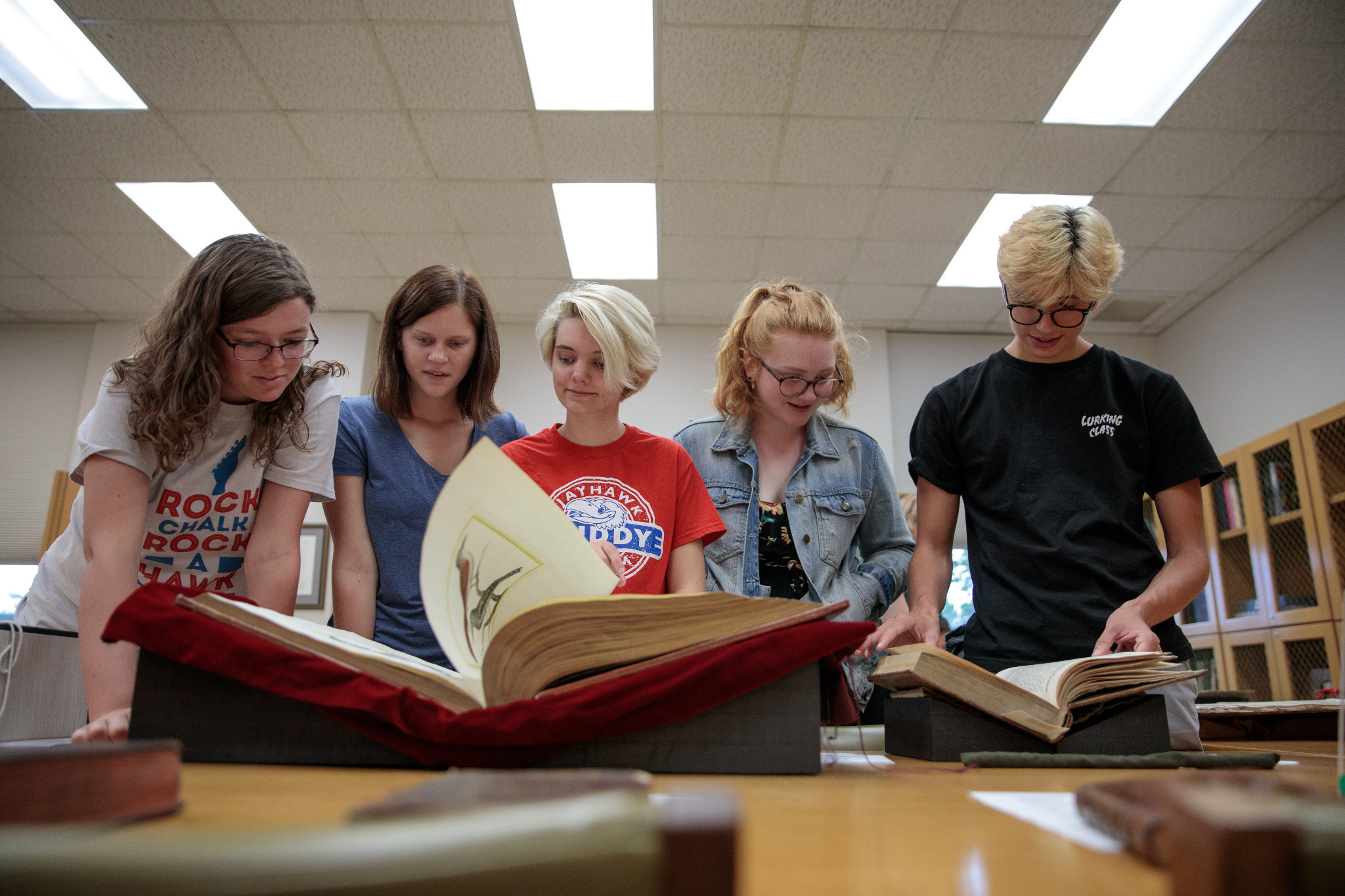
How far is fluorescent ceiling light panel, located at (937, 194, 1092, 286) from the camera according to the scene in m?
4.18

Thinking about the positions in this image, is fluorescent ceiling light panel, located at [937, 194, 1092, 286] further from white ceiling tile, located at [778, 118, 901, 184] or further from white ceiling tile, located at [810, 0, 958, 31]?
white ceiling tile, located at [810, 0, 958, 31]

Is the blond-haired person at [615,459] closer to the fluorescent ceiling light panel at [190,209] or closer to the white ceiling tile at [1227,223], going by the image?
the fluorescent ceiling light panel at [190,209]

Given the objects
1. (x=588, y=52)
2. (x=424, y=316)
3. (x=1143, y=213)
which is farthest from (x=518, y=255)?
(x=424, y=316)

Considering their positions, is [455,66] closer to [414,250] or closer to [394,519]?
[414,250]

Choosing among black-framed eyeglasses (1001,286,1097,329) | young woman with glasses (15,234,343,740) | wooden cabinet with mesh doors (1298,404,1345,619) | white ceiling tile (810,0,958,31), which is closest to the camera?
young woman with glasses (15,234,343,740)

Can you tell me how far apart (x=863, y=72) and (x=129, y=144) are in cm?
330

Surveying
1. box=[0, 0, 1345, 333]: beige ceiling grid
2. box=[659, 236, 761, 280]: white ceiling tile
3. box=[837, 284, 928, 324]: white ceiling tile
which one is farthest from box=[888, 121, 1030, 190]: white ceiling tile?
box=[837, 284, 928, 324]: white ceiling tile

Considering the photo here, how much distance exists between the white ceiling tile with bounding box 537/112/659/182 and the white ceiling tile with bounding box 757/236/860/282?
98 centimetres

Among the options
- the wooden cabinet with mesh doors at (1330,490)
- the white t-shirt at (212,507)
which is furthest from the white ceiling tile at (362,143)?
the wooden cabinet with mesh doors at (1330,490)

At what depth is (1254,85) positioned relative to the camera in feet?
11.0

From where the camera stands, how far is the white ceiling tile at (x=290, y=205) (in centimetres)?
411

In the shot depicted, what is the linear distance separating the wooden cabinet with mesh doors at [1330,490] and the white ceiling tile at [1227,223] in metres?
1.18

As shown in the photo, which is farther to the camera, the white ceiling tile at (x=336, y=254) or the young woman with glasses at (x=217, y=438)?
the white ceiling tile at (x=336, y=254)

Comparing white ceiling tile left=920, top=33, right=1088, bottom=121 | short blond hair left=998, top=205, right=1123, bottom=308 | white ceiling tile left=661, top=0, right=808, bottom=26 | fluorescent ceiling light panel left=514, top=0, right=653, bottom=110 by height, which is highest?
fluorescent ceiling light panel left=514, top=0, right=653, bottom=110
